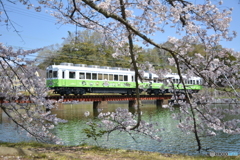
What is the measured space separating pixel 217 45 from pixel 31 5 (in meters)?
4.25

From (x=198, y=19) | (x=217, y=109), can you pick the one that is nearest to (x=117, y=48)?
(x=198, y=19)

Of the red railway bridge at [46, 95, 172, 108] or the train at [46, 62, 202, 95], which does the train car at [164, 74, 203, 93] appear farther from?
the red railway bridge at [46, 95, 172, 108]

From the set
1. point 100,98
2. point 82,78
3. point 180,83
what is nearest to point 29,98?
point 180,83

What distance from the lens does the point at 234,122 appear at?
18.6 ft

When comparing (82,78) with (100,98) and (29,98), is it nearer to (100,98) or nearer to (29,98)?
(100,98)

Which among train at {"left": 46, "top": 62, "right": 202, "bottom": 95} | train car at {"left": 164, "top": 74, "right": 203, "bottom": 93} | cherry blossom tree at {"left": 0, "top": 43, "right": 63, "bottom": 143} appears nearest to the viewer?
train car at {"left": 164, "top": 74, "right": 203, "bottom": 93}

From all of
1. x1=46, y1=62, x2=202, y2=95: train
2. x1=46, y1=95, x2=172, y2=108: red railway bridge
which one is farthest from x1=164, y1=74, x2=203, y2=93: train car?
x1=46, y1=95, x2=172, y2=108: red railway bridge

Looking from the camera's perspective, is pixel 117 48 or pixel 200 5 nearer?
pixel 200 5

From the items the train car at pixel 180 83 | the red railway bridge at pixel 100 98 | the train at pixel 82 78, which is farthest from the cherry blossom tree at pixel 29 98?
the red railway bridge at pixel 100 98

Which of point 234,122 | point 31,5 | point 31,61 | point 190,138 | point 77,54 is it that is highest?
point 77,54

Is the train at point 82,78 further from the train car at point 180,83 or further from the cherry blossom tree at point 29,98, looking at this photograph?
the cherry blossom tree at point 29,98

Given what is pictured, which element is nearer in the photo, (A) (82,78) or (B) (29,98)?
(B) (29,98)

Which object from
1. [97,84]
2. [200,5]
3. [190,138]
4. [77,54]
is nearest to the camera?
[200,5]

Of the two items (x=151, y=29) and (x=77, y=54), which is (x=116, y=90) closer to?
(x=77, y=54)
